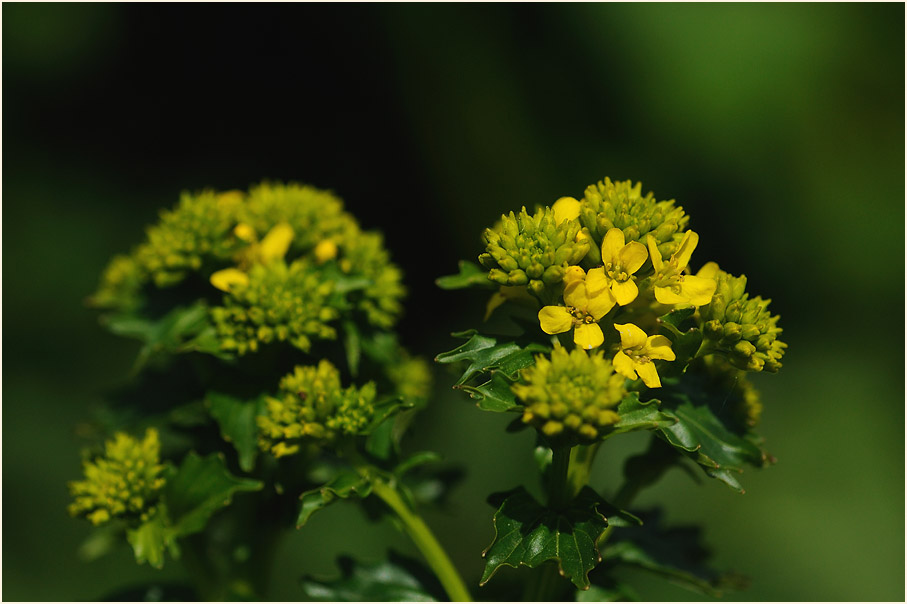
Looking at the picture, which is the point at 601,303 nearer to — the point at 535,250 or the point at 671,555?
the point at 535,250

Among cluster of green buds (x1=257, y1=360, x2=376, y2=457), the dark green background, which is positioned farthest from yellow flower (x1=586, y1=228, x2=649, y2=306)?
the dark green background

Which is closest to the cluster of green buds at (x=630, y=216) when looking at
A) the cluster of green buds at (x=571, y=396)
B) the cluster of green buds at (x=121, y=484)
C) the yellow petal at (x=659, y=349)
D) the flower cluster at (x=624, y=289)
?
the flower cluster at (x=624, y=289)

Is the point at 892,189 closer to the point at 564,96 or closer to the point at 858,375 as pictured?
the point at 858,375

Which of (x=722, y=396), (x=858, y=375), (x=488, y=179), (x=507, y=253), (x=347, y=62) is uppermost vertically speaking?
(x=347, y=62)

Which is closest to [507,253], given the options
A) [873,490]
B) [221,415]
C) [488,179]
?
[221,415]

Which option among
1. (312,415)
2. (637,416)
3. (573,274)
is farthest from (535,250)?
(312,415)
